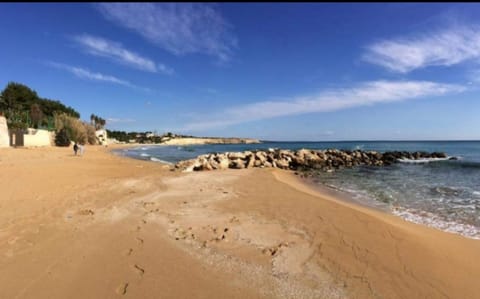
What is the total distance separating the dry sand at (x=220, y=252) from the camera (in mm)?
3359

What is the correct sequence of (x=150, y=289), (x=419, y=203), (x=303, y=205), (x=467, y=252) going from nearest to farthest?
(x=150, y=289) → (x=467, y=252) → (x=303, y=205) → (x=419, y=203)

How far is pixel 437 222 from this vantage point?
6824mm

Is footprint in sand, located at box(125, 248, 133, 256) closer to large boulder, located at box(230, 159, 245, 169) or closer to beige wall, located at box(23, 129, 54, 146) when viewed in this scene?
large boulder, located at box(230, 159, 245, 169)

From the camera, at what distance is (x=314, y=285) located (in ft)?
11.3

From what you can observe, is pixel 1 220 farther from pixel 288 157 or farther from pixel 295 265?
pixel 288 157

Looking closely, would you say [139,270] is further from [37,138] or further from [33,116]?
[33,116]

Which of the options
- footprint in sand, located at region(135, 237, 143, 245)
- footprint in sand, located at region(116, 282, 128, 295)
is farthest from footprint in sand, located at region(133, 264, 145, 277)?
footprint in sand, located at region(135, 237, 143, 245)

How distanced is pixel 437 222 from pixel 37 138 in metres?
46.3

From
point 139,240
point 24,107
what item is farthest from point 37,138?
point 139,240

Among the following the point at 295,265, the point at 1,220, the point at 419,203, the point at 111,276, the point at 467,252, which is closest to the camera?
the point at 111,276

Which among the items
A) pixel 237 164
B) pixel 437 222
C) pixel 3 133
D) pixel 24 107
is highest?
pixel 24 107

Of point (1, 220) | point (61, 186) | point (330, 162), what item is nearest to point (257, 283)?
point (1, 220)

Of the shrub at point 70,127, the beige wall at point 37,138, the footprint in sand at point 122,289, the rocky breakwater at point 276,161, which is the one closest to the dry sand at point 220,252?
the footprint in sand at point 122,289

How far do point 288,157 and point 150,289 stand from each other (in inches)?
805
